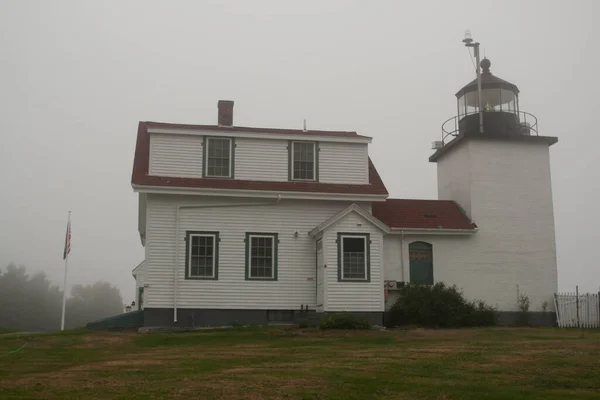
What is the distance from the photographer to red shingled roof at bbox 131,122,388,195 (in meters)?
23.7

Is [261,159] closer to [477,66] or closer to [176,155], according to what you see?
[176,155]

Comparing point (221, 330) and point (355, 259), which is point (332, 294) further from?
point (221, 330)

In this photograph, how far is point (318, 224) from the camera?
2469cm

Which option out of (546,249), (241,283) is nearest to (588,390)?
(241,283)

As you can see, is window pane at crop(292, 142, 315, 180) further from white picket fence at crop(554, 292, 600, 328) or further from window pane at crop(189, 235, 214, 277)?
white picket fence at crop(554, 292, 600, 328)

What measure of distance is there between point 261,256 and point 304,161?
151 inches

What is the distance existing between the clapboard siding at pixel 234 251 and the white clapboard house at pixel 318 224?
35mm

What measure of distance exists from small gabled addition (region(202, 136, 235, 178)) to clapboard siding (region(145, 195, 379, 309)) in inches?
45.3

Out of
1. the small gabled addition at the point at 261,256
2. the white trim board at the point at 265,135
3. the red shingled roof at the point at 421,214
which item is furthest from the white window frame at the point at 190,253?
the red shingled roof at the point at 421,214

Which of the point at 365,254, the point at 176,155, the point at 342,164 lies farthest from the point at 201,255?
the point at 342,164

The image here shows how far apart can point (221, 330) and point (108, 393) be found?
36.0ft

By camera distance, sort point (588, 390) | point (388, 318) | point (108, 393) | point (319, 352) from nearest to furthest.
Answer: point (108, 393), point (588, 390), point (319, 352), point (388, 318)

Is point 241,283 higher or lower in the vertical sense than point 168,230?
lower

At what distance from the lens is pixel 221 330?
21.7 m
